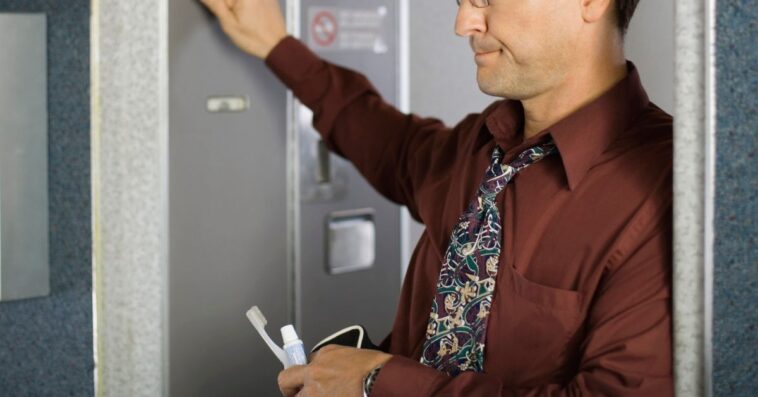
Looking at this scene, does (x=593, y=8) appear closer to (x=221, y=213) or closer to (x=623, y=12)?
(x=623, y=12)

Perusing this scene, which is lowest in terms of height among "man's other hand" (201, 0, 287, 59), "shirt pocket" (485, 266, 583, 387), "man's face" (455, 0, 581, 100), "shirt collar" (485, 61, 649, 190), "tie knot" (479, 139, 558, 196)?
"shirt pocket" (485, 266, 583, 387)

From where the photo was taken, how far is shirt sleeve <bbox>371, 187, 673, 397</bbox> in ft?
3.86

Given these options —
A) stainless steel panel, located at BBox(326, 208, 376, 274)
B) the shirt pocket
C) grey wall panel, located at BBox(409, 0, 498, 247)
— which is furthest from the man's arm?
grey wall panel, located at BBox(409, 0, 498, 247)

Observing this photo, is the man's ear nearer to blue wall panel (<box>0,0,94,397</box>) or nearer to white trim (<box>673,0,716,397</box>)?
white trim (<box>673,0,716,397</box>)

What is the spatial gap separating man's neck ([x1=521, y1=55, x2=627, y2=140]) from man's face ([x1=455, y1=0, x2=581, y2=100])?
0.02m

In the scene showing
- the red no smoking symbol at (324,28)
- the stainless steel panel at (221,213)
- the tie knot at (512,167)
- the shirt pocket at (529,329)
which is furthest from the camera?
the red no smoking symbol at (324,28)

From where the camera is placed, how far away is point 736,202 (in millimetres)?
1065

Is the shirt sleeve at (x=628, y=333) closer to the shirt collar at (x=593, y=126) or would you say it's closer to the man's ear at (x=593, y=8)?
the shirt collar at (x=593, y=126)

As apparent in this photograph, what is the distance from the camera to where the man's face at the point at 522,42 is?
4.54 feet

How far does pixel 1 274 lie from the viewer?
4.58 feet

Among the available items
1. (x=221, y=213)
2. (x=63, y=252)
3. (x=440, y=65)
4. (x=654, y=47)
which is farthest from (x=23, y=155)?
(x=440, y=65)

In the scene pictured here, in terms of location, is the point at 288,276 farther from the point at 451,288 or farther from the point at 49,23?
the point at 49,23

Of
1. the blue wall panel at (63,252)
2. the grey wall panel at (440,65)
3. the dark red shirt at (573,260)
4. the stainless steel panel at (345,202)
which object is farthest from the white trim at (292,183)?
the grey wall panel at (440,65)

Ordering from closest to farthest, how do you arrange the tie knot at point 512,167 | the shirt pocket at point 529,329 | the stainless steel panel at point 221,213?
the shirt pocket at point 529,329, the tie knot at point 512,167, the stainless steel panel at point 221,213
